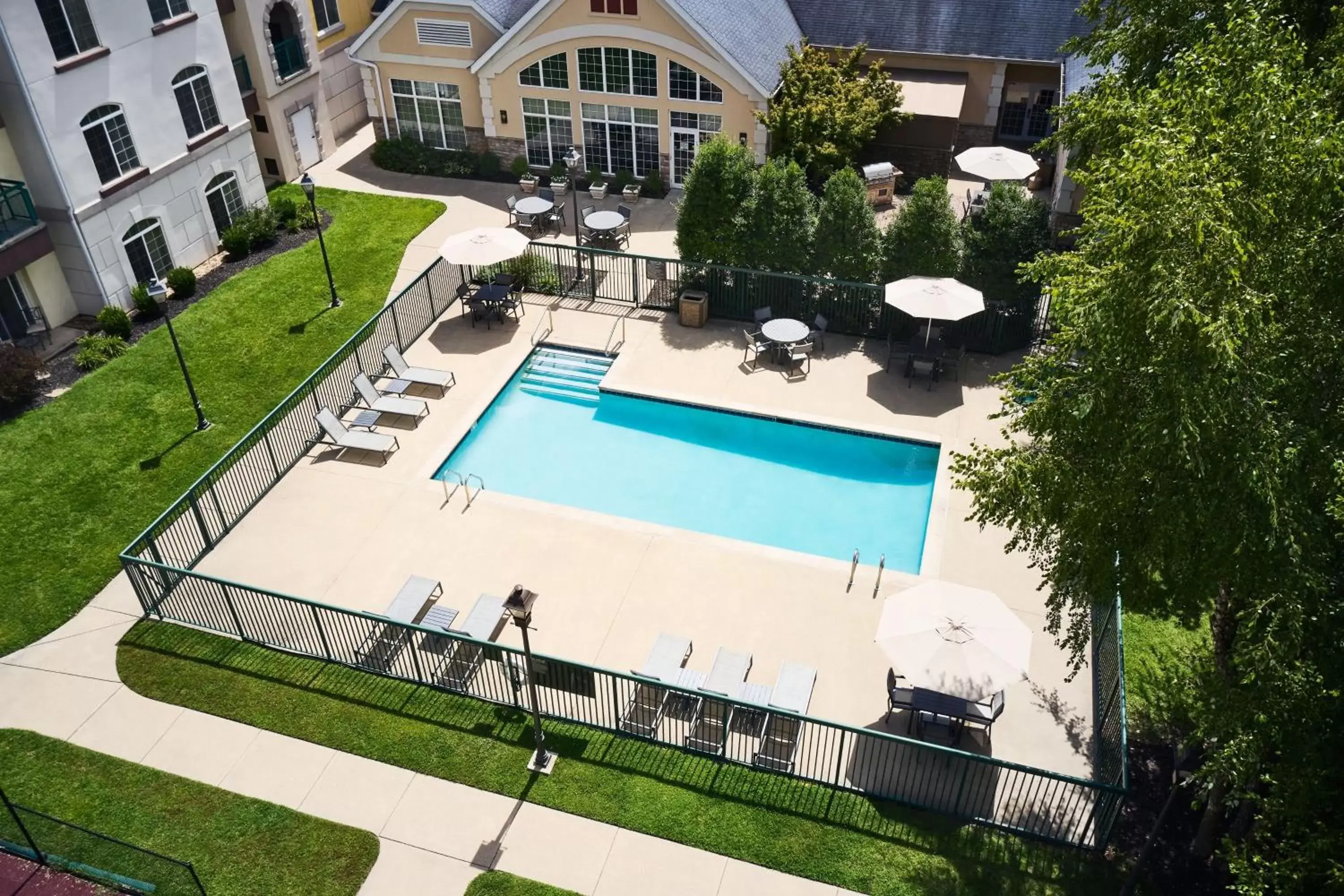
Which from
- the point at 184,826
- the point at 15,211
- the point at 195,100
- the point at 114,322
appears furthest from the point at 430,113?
the point at 184,826

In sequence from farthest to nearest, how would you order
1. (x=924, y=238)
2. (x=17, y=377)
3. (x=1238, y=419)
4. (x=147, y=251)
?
(x=147, y=251)
(x=924, y=238)
(x=17, y=377)
(x=1238, y=419)

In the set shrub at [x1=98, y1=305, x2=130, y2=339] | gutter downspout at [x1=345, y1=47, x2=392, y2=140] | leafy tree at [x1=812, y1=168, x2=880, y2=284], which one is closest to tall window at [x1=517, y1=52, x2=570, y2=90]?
gutter downspout at [x1=345, y1=47, x2=392, y2=140]

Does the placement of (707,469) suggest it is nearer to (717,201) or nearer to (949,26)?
(717,201)

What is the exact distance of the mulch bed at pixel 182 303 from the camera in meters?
24.4

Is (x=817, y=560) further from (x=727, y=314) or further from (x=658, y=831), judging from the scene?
(x=727, y=314)

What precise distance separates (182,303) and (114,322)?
223 cm

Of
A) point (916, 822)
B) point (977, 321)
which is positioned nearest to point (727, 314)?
point (977, 321)

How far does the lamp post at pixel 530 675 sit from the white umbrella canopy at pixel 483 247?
12498mm

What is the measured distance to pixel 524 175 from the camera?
3431 cm

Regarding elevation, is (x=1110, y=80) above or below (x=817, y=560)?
above

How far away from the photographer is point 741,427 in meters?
23.5

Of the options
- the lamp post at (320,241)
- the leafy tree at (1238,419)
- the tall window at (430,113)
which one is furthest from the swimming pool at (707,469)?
the tall window at (430,113)

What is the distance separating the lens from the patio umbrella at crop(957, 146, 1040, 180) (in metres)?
29.6

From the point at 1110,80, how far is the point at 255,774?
57.4 feet
